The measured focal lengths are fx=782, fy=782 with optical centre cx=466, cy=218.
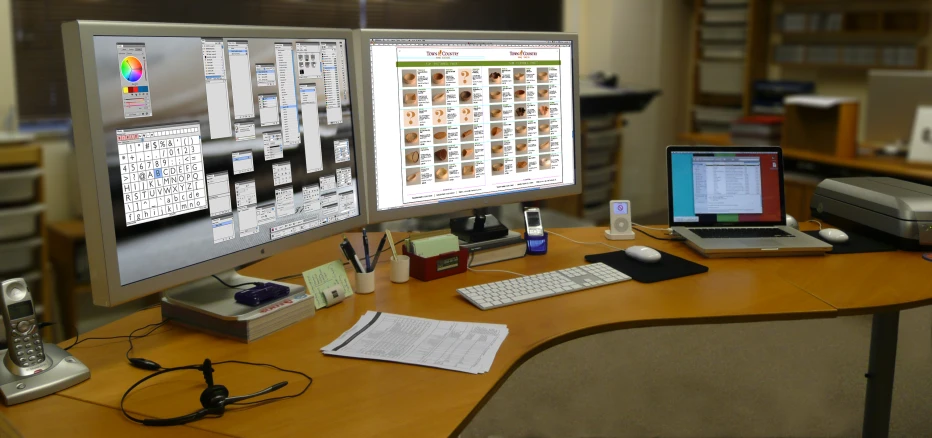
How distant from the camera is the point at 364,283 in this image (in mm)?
1694

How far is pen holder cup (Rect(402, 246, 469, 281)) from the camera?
5.84 ft

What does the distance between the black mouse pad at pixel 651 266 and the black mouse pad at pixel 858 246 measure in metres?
0.41

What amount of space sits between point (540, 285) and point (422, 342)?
1.32ft

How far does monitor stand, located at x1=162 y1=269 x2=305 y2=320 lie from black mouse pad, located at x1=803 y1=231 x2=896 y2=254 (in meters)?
1.37

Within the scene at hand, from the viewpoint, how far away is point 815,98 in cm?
384

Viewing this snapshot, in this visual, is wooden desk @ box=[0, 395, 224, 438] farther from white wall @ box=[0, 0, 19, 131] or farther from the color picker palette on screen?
white wall @ box=[0, 0, 19, 131]

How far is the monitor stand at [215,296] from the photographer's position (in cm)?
145

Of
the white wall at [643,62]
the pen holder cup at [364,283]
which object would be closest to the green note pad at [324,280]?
the pen holder cup at [364,283]

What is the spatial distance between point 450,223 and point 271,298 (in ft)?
2.14

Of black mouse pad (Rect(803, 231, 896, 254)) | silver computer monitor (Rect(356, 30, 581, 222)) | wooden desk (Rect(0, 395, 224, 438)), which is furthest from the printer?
wooden desk (Rect(0, 395, 224, 438))

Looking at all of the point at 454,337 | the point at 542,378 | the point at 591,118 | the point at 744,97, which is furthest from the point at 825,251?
the point at 744,97

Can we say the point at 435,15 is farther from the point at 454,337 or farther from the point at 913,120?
the point at 454,337

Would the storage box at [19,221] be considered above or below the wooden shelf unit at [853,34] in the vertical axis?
below

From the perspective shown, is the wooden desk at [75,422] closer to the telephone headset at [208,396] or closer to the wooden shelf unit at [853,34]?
the telephone headset at [208,396]
